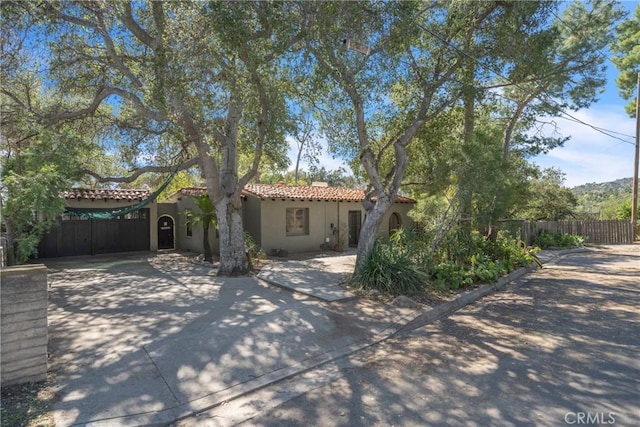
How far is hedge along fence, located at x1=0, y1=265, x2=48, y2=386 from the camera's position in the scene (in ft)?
12.0

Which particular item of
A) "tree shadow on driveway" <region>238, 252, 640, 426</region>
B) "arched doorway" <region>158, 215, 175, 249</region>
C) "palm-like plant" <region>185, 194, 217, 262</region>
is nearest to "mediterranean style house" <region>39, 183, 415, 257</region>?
"arched doorway" <region>158, 215, 175, 249</region>

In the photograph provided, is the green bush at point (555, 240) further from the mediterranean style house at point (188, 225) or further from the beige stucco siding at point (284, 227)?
the beige stucco siding at point (284, 227)

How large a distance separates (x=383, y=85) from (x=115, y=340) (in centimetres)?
789

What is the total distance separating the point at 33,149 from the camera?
6566 mm

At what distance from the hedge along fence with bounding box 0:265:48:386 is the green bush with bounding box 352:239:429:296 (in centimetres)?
577

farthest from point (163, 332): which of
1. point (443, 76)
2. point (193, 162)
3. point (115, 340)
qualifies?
point (443, 76)

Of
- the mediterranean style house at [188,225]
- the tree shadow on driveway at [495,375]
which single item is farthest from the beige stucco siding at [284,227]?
the tree shadow on driveway at [495,375]

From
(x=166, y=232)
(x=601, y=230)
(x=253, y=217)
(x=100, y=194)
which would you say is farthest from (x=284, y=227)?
(x=601, y=230)

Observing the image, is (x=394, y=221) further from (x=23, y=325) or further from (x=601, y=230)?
(x=23, y=325)

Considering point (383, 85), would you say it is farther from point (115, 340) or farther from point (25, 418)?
point (25, 418)

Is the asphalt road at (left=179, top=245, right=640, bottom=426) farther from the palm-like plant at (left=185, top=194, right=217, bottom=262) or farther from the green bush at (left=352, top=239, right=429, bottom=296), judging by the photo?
the palm-like plant at (left=185, top=194, right=217, bottom=262)

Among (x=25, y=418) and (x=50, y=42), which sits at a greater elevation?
(x=50, y=42)

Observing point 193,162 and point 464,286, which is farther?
point 193,162

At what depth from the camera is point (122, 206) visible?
51.5ft
